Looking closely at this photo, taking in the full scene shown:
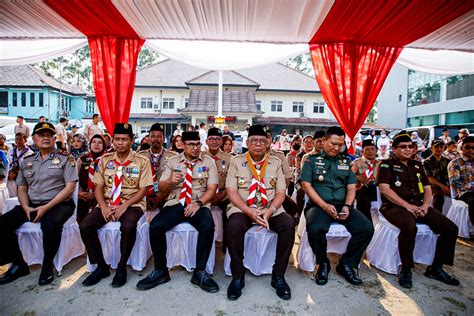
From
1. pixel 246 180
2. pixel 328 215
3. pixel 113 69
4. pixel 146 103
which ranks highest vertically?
pixel 146 103

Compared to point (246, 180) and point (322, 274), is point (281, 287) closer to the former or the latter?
point (322, 274)

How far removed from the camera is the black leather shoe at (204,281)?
8.83 feet

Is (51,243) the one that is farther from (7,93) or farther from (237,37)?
(7,93)

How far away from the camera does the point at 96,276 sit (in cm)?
282

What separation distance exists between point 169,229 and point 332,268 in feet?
6.13

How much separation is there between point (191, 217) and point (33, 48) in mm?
4295

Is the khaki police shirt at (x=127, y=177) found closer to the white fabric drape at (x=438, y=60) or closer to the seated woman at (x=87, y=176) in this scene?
the seated woman at (x=87, y=176)

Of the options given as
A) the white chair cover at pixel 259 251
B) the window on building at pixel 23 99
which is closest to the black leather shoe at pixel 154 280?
the white chair cover at pixel 259 251

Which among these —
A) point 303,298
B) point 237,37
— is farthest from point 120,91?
point 303,298

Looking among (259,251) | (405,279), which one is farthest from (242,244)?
(405,279)

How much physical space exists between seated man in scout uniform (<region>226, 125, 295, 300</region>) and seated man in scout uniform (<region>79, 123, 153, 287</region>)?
99 cm

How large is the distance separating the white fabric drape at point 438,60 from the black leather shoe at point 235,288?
4.71 meters

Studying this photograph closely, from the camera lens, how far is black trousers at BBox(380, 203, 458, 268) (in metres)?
2.93

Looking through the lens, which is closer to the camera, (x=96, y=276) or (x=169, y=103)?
(x=96, y=276)
